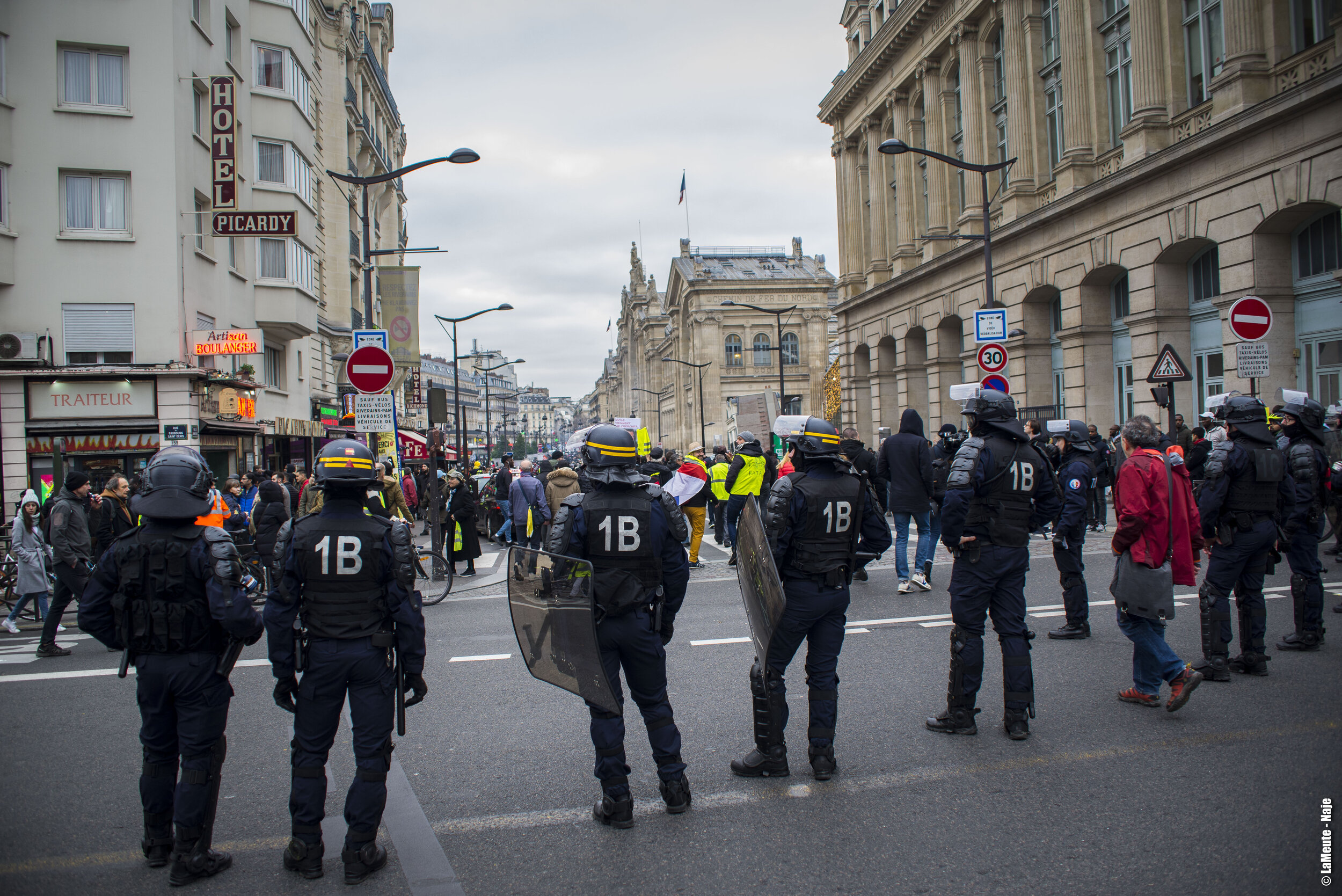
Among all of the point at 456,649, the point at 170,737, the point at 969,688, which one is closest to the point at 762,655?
the point at 969,688

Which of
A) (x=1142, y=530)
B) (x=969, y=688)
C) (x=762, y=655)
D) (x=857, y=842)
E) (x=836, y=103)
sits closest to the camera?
(x=857, y=842)

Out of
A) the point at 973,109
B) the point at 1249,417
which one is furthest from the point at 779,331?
the point at 1249,417

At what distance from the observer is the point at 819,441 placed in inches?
190

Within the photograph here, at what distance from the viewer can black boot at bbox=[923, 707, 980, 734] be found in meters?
5.19

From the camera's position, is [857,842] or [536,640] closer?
[857,842]

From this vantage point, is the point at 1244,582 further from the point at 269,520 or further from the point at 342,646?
the point at 269,520

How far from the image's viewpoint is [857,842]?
12.6 feet

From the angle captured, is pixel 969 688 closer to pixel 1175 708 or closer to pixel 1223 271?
pixel 1175 708

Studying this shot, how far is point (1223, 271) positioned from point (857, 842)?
59.6 ft

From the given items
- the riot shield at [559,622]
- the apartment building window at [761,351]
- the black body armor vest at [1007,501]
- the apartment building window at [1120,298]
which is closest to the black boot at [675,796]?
the riot shield at [559,622]

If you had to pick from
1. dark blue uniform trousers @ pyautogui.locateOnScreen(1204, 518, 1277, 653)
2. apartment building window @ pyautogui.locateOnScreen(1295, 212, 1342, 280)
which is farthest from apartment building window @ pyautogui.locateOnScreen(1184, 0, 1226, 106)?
dark blue uniform trousers @ pyautogui.locateOnScreen(1204, 518, 1277, 653)

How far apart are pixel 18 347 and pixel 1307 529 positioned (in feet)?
71.6

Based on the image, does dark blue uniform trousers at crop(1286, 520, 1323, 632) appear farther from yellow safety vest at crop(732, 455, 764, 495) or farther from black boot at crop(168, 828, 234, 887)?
black boot at crop(168, 828, 234, 887)

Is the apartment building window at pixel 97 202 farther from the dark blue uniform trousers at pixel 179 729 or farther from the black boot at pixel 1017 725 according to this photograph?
the black boot at pixel 1017 725
